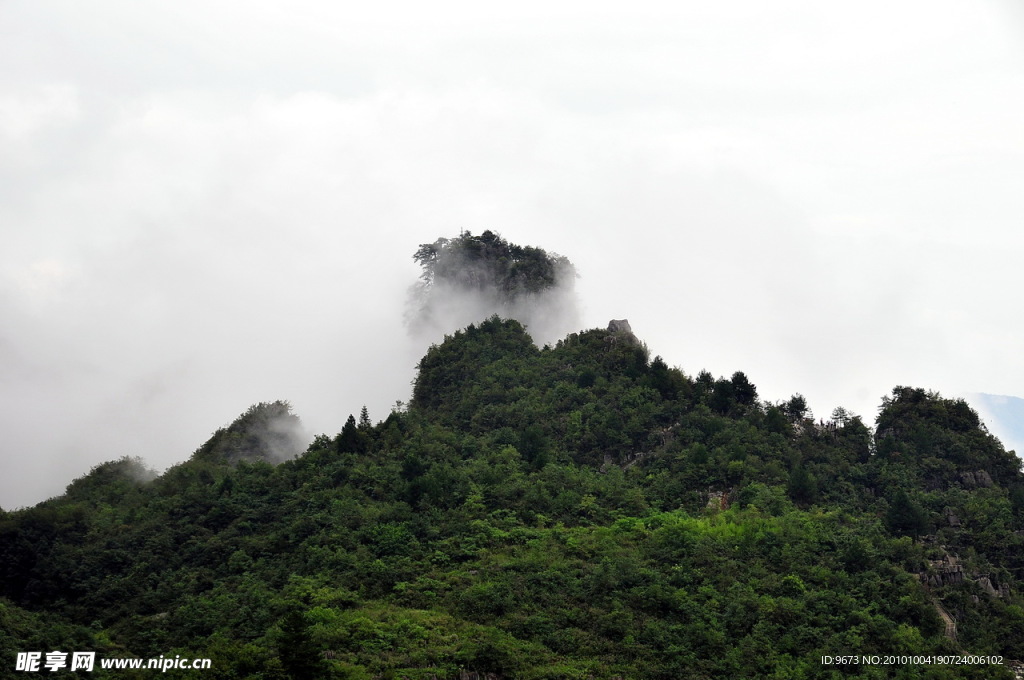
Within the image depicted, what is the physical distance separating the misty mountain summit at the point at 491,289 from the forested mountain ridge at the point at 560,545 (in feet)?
50.3

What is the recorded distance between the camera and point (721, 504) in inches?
1916

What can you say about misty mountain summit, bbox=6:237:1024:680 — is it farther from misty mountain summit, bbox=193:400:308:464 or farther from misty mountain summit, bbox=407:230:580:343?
misty mountain summit, bbox=407:230:580:343

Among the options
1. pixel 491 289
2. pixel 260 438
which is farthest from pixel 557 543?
pixel 491 289

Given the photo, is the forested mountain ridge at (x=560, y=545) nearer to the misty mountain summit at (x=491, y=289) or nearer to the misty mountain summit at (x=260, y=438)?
the misty mountain summit at (x=260, y=438)

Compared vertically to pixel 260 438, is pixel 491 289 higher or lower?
higher

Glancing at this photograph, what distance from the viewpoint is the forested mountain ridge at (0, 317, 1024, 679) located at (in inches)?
1455

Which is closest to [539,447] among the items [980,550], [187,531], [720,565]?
[720,565]

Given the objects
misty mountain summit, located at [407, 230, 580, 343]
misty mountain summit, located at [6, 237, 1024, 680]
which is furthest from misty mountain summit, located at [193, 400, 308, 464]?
misty mountain summit, located at [407, 230, 580, 343]

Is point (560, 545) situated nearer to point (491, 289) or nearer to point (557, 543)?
point (557, 543)

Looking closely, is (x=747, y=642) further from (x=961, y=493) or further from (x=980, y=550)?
(x=961, y=493)

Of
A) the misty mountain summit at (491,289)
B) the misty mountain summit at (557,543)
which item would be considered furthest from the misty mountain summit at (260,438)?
the misty mountain summit at (491,289)

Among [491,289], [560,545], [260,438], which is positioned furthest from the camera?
[491,289]

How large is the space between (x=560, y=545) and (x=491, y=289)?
35.0 metres

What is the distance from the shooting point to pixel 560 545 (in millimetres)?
43969
